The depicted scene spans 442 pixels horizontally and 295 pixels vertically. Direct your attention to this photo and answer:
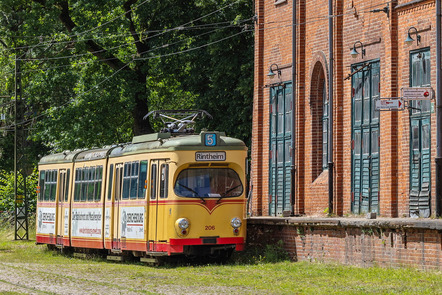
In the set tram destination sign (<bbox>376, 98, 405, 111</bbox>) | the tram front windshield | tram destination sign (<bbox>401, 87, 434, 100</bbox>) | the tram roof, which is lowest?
the tram front windshield

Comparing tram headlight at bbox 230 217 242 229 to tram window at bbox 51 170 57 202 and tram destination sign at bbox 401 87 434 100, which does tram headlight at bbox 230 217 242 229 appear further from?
tram window at bbox 51 170 57 202

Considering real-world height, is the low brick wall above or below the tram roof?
below

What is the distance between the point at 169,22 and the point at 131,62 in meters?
2.45

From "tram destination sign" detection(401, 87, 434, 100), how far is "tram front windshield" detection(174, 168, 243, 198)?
16.0 ft

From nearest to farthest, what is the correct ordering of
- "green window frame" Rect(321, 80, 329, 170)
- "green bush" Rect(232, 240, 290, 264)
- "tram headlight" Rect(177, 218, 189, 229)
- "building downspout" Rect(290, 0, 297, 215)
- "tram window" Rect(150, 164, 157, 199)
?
1. "tram headlight" Rect(177, 218, 189, 229)
2. "green bush" Rect(232, 240, 290, 264)
3. "tram window" Rect(150, 164, 157, 199)
4. "building downspout" Rect(290, 0, 297, 215)
5. "green window frame" Rect(321, 80, 329, 170)

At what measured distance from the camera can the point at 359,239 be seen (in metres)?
22.0

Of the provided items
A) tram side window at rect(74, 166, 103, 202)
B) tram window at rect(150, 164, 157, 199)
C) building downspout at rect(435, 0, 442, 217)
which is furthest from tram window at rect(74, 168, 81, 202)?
building downspout at rect(435, 0, 442, 217)

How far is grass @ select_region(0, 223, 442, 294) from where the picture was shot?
17625mm

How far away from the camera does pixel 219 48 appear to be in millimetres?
41688

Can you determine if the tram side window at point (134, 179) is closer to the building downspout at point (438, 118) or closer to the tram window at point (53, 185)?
the tram window at point (53, 185)

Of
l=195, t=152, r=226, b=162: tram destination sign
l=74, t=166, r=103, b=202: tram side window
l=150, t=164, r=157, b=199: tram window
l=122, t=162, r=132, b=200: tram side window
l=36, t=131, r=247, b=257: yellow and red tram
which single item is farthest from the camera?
l=74, t=166, r=103, b=202: tram side window

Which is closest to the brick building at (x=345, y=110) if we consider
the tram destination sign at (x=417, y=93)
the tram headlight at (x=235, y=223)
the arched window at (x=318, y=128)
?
the arched window at (x=318, y=128)

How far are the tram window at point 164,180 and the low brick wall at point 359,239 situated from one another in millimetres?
2957

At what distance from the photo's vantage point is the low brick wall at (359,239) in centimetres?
1942
